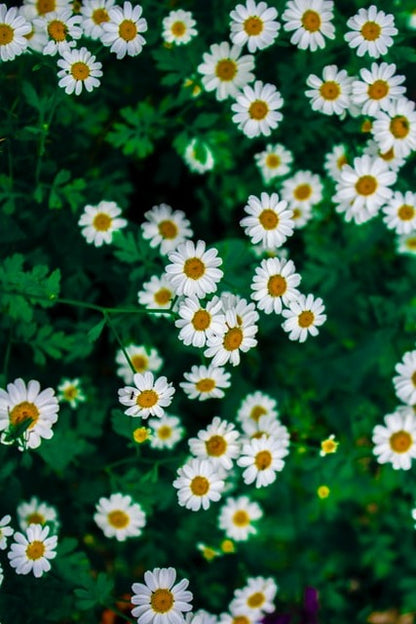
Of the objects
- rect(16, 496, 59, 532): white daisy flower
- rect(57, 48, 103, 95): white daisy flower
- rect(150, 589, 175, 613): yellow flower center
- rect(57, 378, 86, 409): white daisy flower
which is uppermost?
rect(57, 48, 103, 95): white daisy flower

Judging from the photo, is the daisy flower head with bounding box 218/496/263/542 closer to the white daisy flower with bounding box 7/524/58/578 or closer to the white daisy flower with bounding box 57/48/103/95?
the white daisy flower with bounding box 7/524/58/578

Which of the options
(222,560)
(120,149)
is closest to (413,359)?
(222,560)

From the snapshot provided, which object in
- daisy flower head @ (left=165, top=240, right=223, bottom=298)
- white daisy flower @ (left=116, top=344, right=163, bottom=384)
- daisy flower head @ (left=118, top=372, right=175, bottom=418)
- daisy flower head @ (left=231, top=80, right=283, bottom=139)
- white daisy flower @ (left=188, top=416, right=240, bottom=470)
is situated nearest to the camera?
daisy flower head @ (left=118, top=372, right=175, bottom=418)

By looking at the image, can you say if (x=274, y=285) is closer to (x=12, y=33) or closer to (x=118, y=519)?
(x=118, y=519)

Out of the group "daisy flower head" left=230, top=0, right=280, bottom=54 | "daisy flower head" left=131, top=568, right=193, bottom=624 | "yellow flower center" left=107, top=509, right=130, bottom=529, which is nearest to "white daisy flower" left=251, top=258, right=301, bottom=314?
"daisy flower head" left=230, top=0, right=280, bottom=54

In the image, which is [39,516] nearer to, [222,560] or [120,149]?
[222,560]

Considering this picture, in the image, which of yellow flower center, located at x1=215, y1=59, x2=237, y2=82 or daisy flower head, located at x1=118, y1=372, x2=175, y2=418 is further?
yellow flower center, located at x1=215, y1=59, x2=237, y2=82

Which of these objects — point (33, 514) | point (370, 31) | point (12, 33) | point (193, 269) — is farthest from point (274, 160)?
point (33, 514)
